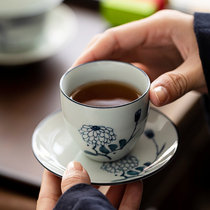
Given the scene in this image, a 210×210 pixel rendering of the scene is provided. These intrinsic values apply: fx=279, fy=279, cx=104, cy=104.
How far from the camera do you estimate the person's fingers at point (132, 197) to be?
0.64 meters

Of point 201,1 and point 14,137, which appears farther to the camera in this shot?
point 201,1

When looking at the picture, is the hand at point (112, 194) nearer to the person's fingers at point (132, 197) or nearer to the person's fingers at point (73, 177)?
the person's fingers at point (132, 197)

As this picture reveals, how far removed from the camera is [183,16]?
2.77ft

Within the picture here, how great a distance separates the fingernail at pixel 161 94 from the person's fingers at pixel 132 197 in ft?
0.69

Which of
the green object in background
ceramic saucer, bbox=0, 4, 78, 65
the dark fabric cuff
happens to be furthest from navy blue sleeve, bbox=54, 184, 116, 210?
the green object in background

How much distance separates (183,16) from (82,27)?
55 centimetres

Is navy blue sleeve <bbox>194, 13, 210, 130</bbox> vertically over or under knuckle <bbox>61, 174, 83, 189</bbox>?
over

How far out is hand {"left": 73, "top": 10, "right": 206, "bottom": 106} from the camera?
2.35ft

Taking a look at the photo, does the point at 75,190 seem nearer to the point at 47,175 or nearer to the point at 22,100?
the point at 47,175

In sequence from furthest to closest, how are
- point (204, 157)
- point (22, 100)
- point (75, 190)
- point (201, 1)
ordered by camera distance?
point (201, 1)
point (204, 157)
point (22, 100)
point (75, 190)

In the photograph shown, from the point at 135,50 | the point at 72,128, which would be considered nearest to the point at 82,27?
the point at 135,50

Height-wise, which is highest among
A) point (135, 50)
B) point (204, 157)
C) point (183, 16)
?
point (183, 16)

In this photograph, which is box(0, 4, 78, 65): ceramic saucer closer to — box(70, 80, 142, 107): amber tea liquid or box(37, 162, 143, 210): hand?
box(70, 80, 142, 107): amber tea liquid

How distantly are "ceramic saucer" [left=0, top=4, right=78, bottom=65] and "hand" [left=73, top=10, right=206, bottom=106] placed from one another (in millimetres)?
205
